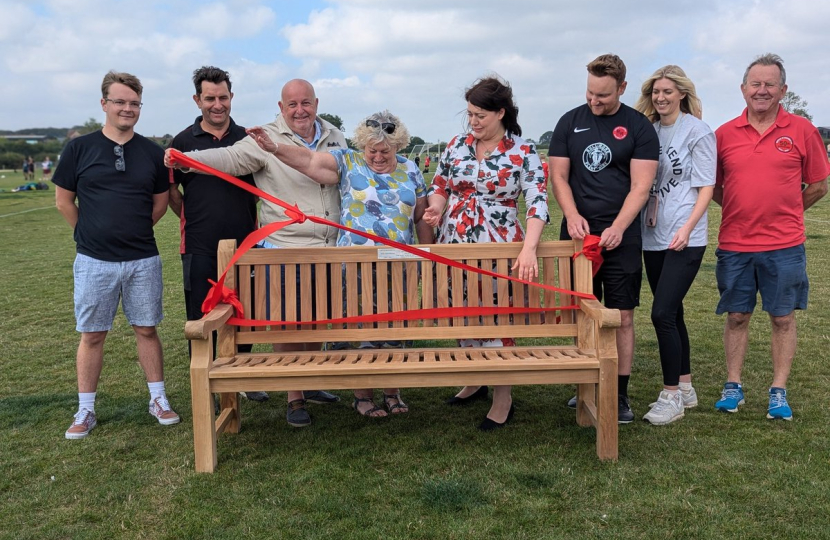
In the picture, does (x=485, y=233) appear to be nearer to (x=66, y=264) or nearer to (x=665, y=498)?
(x=665, y=498)

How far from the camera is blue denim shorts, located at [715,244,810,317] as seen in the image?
492cm

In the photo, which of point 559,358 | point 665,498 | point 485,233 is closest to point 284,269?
point 485,233

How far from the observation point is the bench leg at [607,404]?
420 cm

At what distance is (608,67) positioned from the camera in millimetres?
4465

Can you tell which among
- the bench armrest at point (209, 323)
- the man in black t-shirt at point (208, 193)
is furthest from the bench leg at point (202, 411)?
the man in black t-shirt at point (208, 193)

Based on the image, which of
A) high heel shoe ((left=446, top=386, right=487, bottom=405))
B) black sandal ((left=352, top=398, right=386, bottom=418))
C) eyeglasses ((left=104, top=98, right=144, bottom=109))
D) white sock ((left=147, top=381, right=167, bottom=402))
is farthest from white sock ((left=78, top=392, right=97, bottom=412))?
high heel shoe ((left=446, top=386, right=487, bottom=405))

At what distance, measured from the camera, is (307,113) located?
488 cm

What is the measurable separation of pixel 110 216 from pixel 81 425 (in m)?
1.35

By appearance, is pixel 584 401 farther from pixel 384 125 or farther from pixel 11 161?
pixel 11 161

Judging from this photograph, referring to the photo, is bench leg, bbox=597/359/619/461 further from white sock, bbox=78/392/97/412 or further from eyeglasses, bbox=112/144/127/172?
white sock, bbox=78/392/97/412

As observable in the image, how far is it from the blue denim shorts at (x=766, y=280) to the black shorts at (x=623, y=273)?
71 cm

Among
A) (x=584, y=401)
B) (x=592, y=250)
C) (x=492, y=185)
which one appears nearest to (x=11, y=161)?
A: (x=492, y=185)

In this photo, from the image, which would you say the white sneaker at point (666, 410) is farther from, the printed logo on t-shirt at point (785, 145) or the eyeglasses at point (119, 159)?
the eyeglasses at point (119, 159)

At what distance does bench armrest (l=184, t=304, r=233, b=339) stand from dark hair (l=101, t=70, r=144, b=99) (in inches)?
59.2
